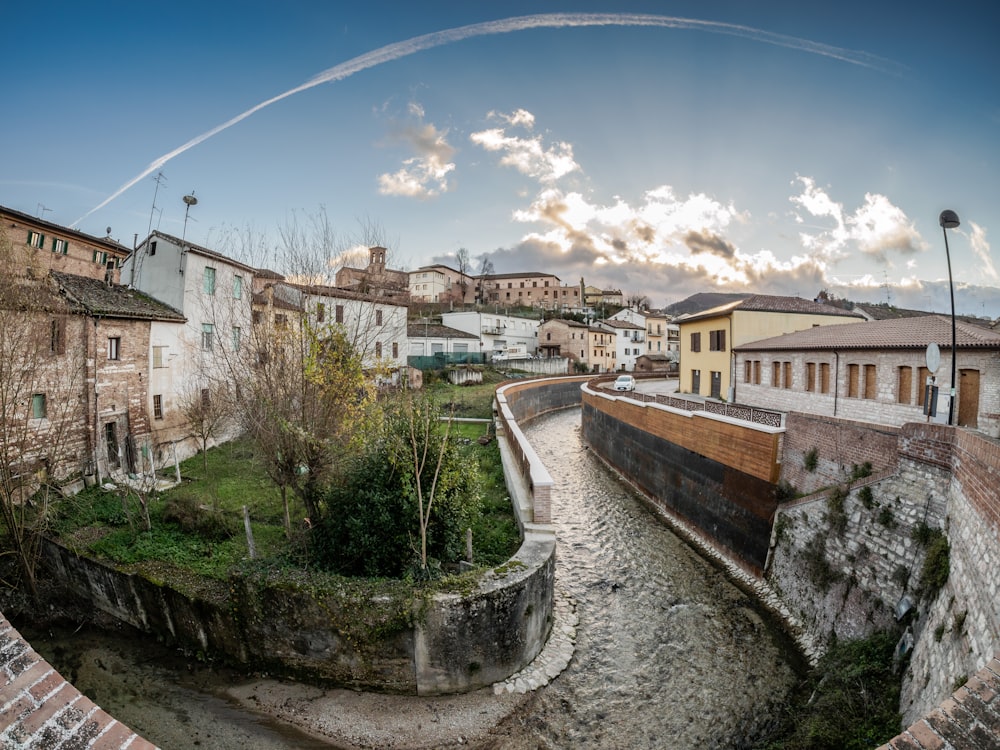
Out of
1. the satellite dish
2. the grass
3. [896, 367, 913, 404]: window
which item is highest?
the satellite dish

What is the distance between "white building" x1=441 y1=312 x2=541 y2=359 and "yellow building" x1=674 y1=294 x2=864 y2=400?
27144mm

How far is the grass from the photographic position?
9.52 m

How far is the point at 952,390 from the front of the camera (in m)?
10.3

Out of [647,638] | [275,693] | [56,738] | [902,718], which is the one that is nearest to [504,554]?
[647,638]

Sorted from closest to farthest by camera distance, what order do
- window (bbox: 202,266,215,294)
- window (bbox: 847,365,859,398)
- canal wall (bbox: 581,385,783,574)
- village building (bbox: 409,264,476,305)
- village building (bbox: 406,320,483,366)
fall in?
canal wall (bbox: 581,385,783,574) < window (bbox: 847,365,859,398) < window (bbox: 202,266,215,294) < village building (bbox: 406,320,483,366) < village building (bbox: 409,264,476,305)

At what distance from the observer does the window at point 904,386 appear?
14656mm

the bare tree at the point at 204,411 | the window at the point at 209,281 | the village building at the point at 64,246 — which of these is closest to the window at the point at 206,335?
the window at the point at 209,281

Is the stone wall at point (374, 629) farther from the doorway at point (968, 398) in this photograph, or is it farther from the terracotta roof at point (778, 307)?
the terracotta roof at point (778, 307)

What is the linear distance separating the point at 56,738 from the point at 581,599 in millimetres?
9743

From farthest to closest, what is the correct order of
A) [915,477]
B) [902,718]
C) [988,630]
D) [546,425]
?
[546,425], [915,477], [902,718], [988,630]

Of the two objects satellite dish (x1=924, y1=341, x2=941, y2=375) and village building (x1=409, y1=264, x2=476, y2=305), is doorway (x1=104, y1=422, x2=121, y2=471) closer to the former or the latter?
satellite dish (x1=924, y1=341, x2=941, y2=375)

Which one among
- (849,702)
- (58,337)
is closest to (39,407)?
(58,337)

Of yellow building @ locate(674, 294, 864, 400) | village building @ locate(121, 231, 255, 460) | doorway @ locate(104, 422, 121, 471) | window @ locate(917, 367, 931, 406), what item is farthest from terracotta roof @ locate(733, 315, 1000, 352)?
A: doorway @ locate(104, 422, 121, 471)

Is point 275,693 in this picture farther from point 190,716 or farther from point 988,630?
point 988,630
